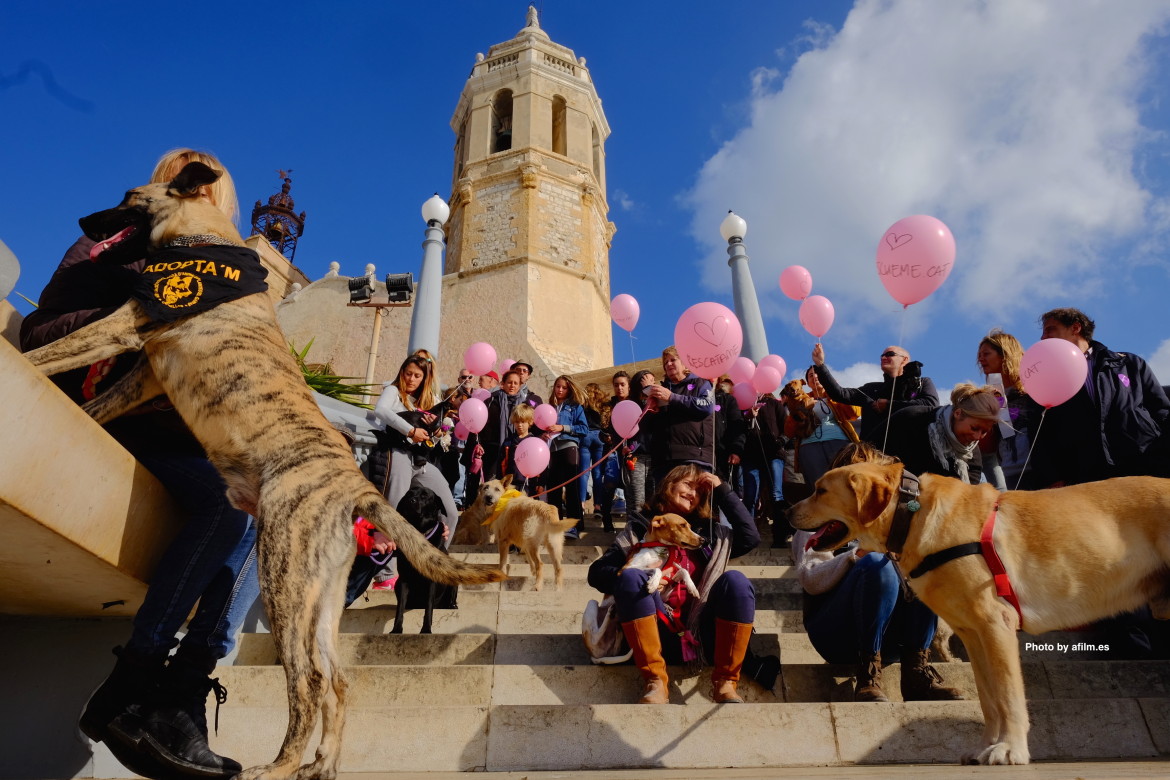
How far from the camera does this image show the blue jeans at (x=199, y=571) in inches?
88.1

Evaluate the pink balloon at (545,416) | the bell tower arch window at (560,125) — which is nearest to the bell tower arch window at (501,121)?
the bell tower arch window at (560,125)

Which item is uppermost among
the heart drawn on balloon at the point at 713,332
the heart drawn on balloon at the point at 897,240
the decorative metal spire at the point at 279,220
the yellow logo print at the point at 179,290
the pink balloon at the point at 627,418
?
the decorative metal spire at the point at 279,220

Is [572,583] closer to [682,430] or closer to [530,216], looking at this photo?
[682,430]

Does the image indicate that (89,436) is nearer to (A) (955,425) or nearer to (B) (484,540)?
(A) (955,425)

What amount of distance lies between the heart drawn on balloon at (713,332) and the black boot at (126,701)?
4.50m

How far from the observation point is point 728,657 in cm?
326

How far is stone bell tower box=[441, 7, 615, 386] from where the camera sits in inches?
750

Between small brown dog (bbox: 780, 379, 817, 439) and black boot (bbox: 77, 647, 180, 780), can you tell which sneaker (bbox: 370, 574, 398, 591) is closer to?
black boot (bbox: 77, 647, 180, 780)

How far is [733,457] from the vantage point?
6.50 m

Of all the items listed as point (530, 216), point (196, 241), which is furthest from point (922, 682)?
point (530, 216)

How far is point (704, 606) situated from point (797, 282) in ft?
20.4

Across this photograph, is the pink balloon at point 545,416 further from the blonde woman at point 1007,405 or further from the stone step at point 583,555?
the blonde woman at point 1007,405

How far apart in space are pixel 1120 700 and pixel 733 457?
3708mm

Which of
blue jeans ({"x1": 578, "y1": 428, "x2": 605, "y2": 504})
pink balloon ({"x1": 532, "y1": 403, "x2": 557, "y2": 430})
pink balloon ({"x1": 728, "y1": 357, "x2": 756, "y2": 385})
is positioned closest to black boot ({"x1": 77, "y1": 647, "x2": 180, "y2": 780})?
pink balloon ({"x1": 532, "y1": 403, "x2": 557, "y2": 430})
